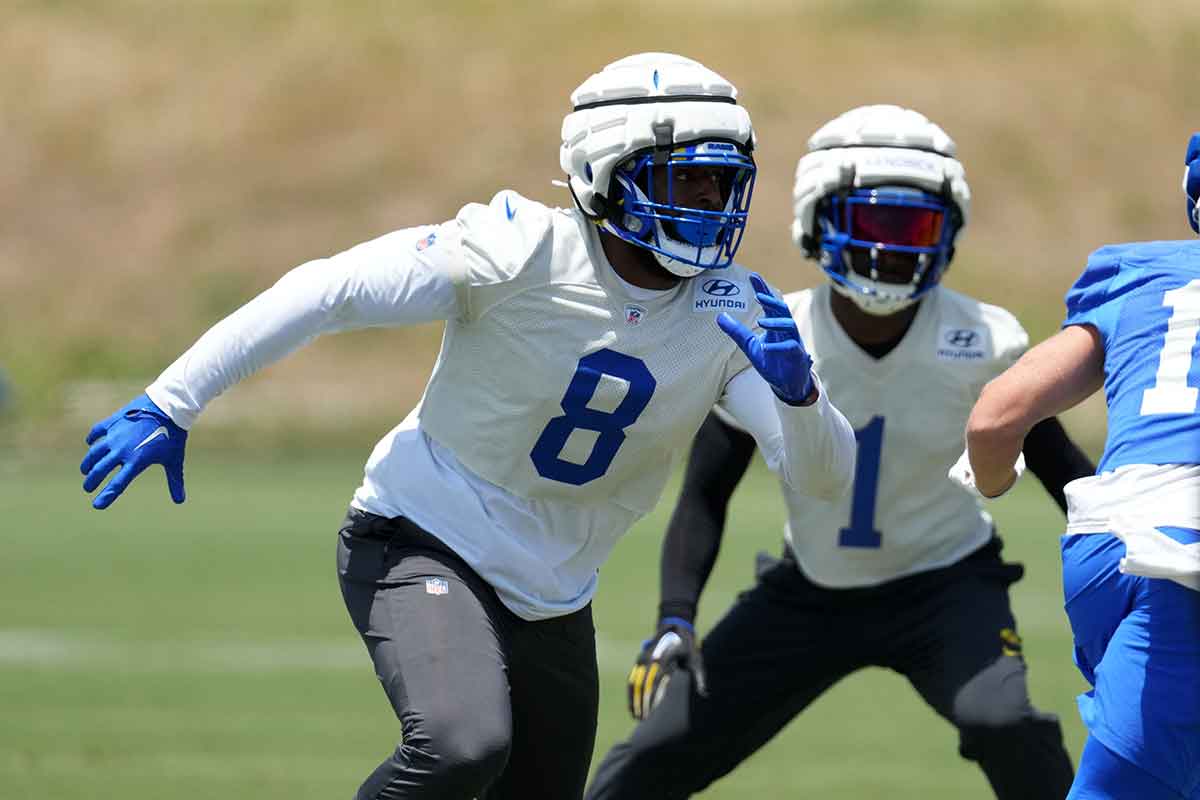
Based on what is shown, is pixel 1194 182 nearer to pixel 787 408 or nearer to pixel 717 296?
pixel 787 408

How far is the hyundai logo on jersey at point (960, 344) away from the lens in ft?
15.5

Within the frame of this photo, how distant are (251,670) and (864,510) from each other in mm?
3834

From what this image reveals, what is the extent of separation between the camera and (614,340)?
3.83 m

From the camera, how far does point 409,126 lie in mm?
30750

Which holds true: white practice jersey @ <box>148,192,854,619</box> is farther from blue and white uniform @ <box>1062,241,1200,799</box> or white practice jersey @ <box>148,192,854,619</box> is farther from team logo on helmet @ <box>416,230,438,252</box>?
blue and white uniform @ <box>1062,241,1200,799</box>

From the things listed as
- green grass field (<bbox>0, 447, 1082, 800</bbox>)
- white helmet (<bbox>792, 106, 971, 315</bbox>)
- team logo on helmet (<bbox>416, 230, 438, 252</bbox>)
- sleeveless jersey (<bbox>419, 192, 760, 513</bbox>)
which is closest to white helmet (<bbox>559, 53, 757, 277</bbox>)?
sleeveless jersey (<bbox>419, 192, 760, 513</bbox>)

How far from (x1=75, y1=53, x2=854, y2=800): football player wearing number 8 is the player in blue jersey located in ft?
1.86

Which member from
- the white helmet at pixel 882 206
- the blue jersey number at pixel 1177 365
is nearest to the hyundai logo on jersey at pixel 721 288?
the white helmet at pixel 882 206

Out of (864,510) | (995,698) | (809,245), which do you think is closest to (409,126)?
(809,245)

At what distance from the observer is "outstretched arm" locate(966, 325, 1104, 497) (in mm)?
3156

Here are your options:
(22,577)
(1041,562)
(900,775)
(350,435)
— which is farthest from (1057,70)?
(900,775)

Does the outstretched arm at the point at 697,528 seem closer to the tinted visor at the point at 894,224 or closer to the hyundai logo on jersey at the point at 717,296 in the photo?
the tinted visor at the point at 894,224

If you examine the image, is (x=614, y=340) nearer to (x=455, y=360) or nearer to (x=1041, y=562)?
(x=455, y=360)

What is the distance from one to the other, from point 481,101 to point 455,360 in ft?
91.8
